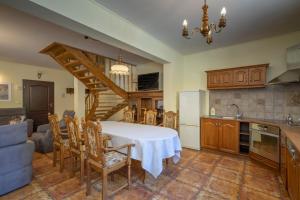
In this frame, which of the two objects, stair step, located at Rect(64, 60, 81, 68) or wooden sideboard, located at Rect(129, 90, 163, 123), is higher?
stair step, located at Rect(64, 60, 81, 68)

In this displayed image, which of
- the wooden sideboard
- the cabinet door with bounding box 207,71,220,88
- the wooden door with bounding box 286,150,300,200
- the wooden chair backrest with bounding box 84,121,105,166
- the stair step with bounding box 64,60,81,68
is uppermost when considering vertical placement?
the stair step with bounding box 64,60,81,68

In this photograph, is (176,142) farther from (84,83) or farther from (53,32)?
(84,83)

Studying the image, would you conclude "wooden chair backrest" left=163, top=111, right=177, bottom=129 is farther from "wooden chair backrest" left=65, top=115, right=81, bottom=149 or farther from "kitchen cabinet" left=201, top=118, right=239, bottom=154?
"wooden chair backrest" left=65, top=115, right=81, bottom=149

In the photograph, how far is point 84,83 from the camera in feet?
17.3

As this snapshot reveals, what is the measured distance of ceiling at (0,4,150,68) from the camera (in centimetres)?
250

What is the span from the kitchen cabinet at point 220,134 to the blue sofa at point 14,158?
3497 mm

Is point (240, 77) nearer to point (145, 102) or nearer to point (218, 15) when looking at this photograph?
point (218, 15)

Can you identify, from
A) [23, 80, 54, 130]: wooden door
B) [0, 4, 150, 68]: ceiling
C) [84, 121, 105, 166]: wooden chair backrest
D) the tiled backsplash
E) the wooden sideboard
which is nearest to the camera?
[84, 121, 105, 166]: wooden chair backrest

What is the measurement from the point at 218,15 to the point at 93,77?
3.59 metres

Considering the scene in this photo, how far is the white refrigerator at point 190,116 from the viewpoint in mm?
3932

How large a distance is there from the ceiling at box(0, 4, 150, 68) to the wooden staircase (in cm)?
25

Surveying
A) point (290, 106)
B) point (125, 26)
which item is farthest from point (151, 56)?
point (290, 106)

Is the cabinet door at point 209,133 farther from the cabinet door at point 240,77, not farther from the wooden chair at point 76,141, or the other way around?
the wooden chair at point 76,141

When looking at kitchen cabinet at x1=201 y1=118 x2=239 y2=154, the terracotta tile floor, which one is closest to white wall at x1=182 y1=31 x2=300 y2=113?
kitchen cabinet at x1=201 y1=118 x2=239 y2=154
